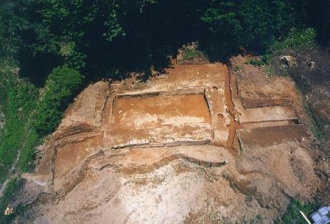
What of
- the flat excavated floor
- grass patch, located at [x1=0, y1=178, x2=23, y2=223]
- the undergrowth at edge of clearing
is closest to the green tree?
the undergrowth at edge of clearing

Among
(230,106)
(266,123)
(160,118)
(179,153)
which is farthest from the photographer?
(230,106)

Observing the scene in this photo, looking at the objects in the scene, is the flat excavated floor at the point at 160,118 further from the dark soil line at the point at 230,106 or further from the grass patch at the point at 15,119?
the grass patch at the point at 15,119

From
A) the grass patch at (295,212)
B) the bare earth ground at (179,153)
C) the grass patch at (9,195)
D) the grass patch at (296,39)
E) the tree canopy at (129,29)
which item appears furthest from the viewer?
the grass patch at (296,39)

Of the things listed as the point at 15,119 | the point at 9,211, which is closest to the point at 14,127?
the point at 15,119

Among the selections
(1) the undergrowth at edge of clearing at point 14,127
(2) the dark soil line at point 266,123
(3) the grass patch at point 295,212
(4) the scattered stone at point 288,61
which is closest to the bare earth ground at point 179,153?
(2) the dark soil line at point 266,123

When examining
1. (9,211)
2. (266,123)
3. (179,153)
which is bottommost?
(9,211)

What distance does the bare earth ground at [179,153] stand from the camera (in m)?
13.3

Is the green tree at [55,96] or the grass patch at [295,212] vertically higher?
the green tree at [55,96]

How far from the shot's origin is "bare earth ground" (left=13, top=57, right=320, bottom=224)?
43.6 feet

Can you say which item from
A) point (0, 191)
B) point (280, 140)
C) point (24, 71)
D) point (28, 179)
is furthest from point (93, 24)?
point (280, 140)

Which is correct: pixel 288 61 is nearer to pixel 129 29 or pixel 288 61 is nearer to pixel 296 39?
pixel 296 39

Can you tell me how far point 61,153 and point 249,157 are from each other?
9.05 m

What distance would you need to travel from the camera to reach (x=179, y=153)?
1478 cm

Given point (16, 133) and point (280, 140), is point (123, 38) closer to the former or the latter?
point (16, 133)
